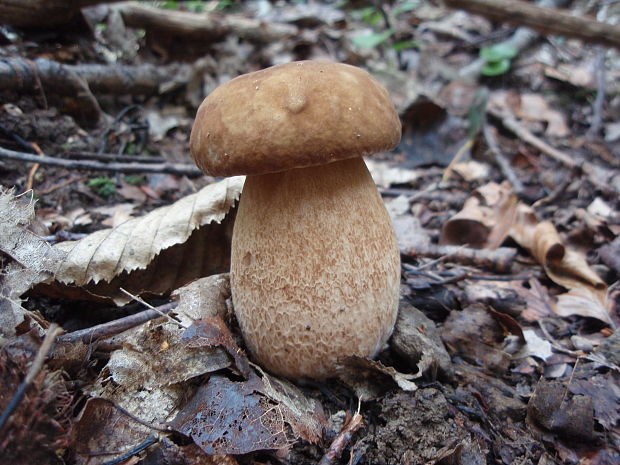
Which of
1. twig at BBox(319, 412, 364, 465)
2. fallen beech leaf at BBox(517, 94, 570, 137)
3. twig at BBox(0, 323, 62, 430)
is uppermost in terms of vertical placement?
twig at BBox(0, 323, 62, 430)

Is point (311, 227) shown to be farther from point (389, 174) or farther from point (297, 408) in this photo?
point (389, 174)

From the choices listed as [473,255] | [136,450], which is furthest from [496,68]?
[136,450]

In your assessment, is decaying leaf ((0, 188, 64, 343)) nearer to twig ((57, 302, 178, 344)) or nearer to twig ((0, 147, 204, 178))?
twig ((57, 302, 178, 344))

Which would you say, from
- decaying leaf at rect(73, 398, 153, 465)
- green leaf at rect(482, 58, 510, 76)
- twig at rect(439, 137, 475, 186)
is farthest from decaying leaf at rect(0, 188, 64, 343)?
green leaf at rect(482, 58, 510, 76)

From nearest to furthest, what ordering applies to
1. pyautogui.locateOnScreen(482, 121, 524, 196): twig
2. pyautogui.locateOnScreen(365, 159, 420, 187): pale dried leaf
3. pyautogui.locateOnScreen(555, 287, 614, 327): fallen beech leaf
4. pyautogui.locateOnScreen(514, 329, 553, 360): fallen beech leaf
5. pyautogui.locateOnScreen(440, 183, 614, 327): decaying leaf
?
pyautogui.locateOnScreen(514, 329, 553, 360): fallen beech leaf
pyautogui.locateOnScreen(555, 287, 614, 327): fallen beech leaf
pyautogui.locateOnScreen(440, 183, 614, 327): decaying leaf
pyautogui.locateOnScreen(482, 121, 524, 196): twig
pyautogui.locateOnScreen(365, 159, 420, 187): pale dried leaf

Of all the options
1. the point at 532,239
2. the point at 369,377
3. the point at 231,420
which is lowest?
the point at 532,239
